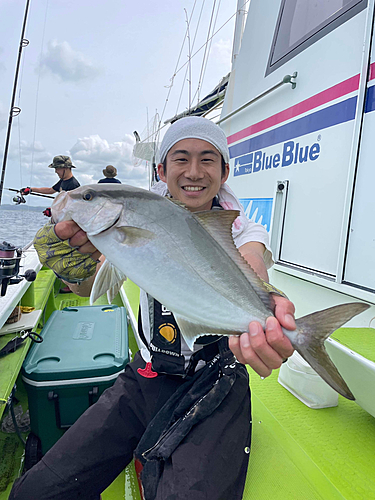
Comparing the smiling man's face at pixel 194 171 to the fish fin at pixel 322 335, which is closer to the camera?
the fish fin at pixel 322 335

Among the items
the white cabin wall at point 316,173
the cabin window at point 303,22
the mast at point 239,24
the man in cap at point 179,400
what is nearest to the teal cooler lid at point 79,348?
the man in cap at point 179,400

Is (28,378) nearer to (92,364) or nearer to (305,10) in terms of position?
(92,364)

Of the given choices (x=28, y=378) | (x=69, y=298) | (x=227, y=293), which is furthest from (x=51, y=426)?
(x=69, y=298)

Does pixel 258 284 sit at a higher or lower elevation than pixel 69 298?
higher

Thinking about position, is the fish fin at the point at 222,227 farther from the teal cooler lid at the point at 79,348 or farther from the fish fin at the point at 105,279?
the teal cooler lid at the point at 79,348

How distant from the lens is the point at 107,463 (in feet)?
5.65

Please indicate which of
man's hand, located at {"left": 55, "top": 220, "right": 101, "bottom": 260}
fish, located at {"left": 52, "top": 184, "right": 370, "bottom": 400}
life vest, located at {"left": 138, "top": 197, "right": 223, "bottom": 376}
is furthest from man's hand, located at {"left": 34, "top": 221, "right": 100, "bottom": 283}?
life vest, located at {"left": 138, "top": 197, "right": 223, "bottom": 376}

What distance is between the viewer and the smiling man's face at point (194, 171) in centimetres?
187

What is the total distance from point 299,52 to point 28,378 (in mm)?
3803

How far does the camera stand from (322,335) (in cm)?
114

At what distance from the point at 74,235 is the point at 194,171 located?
0.79 meters

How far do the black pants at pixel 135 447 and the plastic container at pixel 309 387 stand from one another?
0.79m

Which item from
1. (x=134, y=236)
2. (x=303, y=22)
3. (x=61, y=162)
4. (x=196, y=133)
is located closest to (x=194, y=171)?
(x=196, y=133)

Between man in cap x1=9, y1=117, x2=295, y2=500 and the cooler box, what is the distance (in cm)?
61
